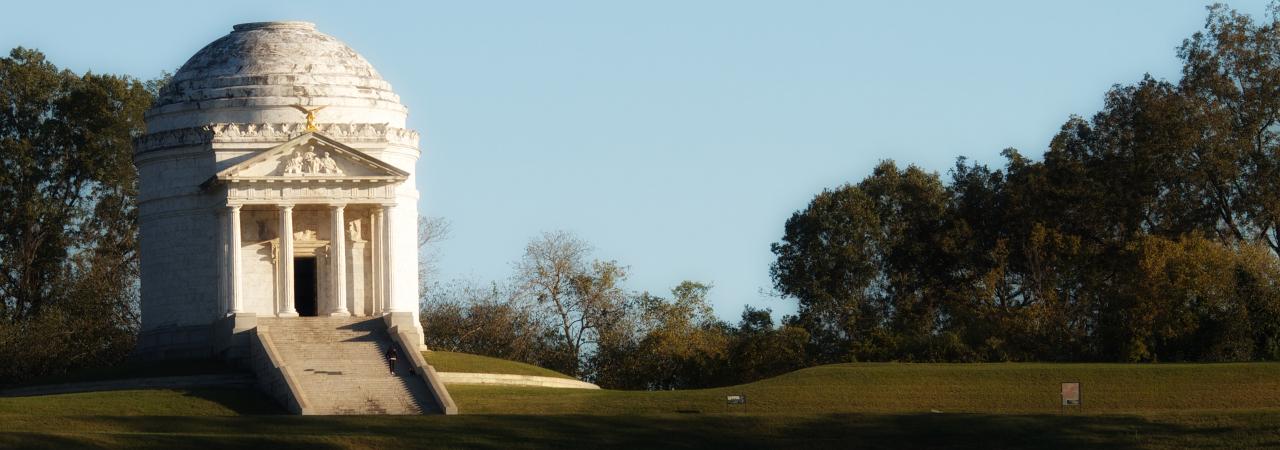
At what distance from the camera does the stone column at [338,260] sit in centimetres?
8169

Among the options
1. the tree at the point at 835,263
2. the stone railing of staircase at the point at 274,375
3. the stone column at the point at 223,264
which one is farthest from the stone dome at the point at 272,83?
the tree at the point at 835,263

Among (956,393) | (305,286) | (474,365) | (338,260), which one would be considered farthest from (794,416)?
(305,286)

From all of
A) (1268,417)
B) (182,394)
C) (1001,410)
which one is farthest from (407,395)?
(1268,417)

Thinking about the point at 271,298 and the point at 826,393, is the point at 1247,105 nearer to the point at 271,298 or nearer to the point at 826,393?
the point at 826,393

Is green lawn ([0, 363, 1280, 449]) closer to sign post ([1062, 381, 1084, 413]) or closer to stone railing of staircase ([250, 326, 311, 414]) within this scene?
stone railing of staircase ([250, 326, 311, 414])

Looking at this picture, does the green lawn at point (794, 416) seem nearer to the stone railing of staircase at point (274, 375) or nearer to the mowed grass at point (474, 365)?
the stone railing of staircase at point (274, 375)

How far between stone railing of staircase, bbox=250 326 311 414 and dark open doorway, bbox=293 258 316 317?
4.59 m

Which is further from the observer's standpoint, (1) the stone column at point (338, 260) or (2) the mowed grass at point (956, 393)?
(1) the stone column at point (338, 260)

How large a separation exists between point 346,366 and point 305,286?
9.83 m

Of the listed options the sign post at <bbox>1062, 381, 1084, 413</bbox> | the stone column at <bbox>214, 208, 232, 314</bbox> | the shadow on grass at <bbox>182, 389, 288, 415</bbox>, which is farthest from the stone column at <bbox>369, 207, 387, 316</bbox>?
the sign post at <bbox>1062, 381, 1084, 413</bbox>

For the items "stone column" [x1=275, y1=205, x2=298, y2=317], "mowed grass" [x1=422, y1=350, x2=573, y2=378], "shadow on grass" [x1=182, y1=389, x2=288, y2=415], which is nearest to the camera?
"shadow on grass" [x1=182, y1=389, x2=288, y2=415]

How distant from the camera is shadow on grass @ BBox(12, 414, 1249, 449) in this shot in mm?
58219

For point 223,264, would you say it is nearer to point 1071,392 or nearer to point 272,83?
point 272,83

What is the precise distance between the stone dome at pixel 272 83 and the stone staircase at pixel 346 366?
7410mm
